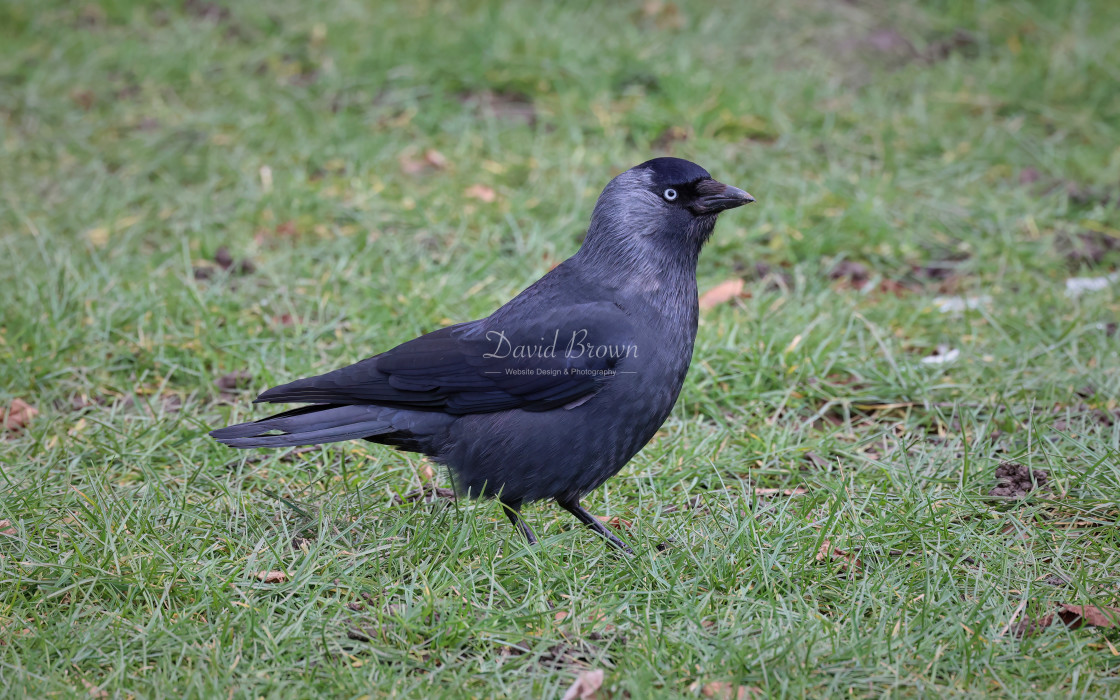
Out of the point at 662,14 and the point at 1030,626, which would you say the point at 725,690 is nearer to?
the point at 1030,626

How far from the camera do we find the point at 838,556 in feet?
10.6

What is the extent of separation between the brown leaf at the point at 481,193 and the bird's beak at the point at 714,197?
251 cm

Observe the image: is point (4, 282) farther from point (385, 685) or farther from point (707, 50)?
point (707, 50)

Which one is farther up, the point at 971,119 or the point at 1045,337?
the point at 971,119

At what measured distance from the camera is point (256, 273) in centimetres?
521

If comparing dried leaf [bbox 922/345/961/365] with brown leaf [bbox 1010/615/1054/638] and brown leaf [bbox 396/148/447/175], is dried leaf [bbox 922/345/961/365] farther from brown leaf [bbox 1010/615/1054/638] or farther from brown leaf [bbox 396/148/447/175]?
brown leaf [bbox 396/148/447/175]

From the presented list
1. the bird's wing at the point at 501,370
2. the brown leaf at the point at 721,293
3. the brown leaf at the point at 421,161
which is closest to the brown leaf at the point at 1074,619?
the bird's wing at the point at 501,370

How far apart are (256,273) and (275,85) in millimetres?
2570

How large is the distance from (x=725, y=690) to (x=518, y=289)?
2.83 m

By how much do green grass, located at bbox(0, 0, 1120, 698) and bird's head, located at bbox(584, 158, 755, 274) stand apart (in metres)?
0.85

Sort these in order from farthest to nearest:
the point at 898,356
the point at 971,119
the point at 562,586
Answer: the point at 971,119, the point at 898,356, the point at 562,586

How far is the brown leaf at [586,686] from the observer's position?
260 cm

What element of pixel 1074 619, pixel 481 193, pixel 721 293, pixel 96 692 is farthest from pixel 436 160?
pixel 1074 619

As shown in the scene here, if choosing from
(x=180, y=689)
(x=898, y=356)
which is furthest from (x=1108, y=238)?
(x=180, y=689)
